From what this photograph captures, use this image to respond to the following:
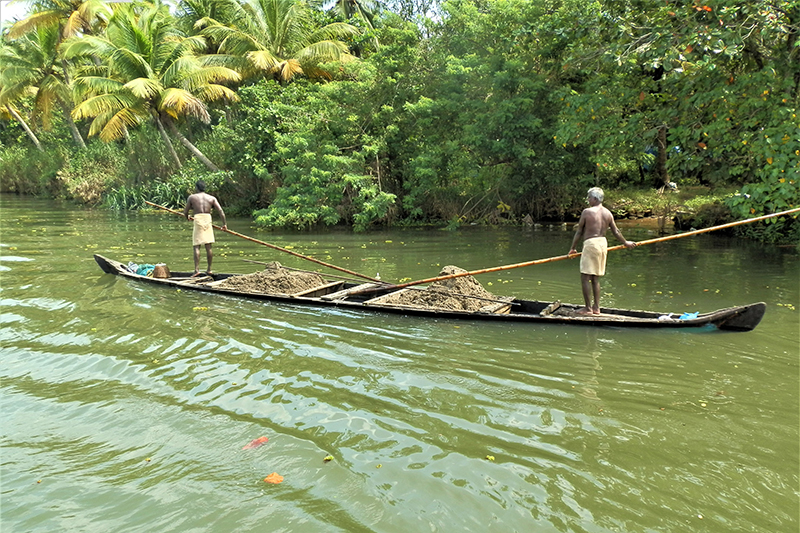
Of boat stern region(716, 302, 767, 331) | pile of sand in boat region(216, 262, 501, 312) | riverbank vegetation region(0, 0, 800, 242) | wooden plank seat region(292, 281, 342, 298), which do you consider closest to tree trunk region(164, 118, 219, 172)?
riverbank vegetation region(0, 0, 800, 242)

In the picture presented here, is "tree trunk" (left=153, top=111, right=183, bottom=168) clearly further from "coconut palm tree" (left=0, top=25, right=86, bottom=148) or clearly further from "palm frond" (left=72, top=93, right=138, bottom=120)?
"coconut palm tree" (left=0, top=25, right=86, bottom=148)

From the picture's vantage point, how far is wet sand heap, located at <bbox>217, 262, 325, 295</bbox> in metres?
9.50

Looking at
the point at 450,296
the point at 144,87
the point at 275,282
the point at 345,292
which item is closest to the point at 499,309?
the point at 450,296

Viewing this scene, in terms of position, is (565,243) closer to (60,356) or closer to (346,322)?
(346,322)

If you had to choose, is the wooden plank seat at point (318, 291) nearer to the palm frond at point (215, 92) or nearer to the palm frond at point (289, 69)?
the palm frond at point (289, 69)

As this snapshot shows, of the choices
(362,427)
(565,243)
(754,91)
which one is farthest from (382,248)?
(362,427)

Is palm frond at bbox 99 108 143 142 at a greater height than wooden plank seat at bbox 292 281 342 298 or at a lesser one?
greater

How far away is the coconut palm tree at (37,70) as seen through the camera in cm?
2748

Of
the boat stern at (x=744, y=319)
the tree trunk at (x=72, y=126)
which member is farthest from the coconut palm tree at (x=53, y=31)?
the boat stern at (x=744, y=319)

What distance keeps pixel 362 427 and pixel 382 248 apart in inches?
410

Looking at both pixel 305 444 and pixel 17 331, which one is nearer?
pixel 305 444

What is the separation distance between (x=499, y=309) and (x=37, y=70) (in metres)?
29.5

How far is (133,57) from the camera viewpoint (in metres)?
22.2

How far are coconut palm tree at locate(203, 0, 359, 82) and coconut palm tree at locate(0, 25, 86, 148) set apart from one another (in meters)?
9.64
